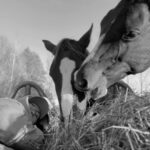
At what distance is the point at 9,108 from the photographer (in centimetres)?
80

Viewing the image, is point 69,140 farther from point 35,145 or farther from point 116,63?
point 116,63

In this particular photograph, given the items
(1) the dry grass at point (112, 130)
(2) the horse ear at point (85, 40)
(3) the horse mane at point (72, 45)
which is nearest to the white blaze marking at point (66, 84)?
(3) the horse mane at point (72, 45)

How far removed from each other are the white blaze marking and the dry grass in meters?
0.78

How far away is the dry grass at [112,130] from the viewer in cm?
58

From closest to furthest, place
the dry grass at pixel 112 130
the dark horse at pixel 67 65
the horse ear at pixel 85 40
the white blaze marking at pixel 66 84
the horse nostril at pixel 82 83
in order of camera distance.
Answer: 1. the dry grass at pixel 112 130
2. the horse nostril at pixel 82 83
3. the white blaze marking at pixel 66 84
4. the dark horse at pixel 67 65
5. the horse ear at pixel 85 40

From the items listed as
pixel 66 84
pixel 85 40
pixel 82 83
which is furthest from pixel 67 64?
pixel 82 83

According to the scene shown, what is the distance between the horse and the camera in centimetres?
134

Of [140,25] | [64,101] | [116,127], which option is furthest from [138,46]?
[116,127]

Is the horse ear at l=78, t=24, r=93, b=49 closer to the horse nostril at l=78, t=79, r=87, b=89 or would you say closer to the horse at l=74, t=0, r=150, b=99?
the horse at l=74, t=0, r=150, b=99

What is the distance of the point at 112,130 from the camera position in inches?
24.0

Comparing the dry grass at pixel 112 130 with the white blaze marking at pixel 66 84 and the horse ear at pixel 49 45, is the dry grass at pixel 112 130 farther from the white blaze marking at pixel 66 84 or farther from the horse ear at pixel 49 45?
the horse ear at pixel 49 45

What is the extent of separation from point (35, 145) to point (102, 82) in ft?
2.21

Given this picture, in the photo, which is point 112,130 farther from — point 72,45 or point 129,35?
point 72,45

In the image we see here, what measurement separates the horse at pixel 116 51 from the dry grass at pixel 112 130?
586 mm
